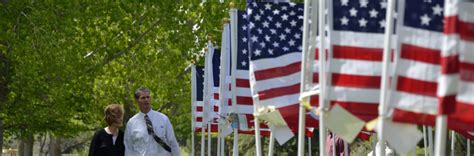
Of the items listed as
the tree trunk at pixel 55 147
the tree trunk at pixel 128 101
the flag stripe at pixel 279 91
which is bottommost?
the tree trunk at pixel 55 147

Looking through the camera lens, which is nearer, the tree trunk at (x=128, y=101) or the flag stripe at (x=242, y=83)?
the flag stripe at (x=242, y=83)

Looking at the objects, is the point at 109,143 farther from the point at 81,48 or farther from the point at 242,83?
the point at 81,48

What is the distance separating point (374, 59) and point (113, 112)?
10.5ft

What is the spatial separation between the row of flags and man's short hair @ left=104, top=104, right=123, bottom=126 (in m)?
1.88

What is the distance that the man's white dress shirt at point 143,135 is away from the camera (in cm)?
1209

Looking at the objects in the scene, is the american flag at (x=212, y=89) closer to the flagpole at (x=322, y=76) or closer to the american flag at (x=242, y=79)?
the american flag at (x=242, y=79)

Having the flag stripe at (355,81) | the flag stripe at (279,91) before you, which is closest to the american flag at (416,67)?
the flag stripe at (355,81)

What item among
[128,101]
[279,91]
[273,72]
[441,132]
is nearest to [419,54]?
[441,132]

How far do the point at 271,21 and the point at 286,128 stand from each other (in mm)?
1357

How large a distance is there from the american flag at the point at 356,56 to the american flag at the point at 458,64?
177cm

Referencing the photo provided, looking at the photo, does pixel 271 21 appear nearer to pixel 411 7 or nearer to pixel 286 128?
pixel 286 128

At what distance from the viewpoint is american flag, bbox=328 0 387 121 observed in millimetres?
9172

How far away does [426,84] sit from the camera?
805cm

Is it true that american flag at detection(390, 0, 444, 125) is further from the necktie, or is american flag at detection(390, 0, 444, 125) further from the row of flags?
the necktie
